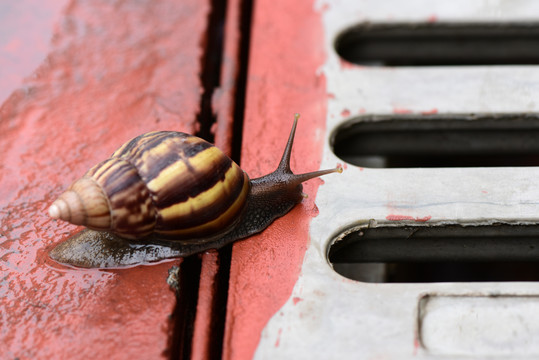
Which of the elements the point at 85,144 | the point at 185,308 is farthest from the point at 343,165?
the point at 85,144

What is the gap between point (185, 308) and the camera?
86cm

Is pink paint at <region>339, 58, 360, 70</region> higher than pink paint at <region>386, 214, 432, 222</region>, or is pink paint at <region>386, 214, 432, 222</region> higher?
pink paint at <region>339, 58, 360, 70</region>

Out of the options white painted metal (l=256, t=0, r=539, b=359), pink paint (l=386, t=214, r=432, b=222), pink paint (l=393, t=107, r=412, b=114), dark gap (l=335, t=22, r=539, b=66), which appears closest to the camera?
white painted metal (l=256, t=0, r=539, b=359)

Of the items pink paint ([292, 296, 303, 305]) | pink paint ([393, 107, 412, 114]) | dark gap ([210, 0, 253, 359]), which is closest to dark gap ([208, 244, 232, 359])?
dark gap ([210, 0, 253, 359])

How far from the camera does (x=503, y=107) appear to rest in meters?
1.05

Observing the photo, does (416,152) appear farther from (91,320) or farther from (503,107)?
(91,320)

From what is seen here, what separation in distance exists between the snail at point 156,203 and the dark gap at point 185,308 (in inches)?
1.1

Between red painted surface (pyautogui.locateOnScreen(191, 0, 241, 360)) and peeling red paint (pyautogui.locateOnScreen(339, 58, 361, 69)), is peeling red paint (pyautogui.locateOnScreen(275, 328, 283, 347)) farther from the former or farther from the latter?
peeling red paint (pyautogui.locateOnScreen(339, 58, 361, 69))

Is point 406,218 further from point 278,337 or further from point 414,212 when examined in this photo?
point 278,337

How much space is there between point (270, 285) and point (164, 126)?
41cm

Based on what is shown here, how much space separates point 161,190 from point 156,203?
0.02 metres

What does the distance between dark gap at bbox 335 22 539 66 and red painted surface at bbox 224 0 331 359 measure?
10cm

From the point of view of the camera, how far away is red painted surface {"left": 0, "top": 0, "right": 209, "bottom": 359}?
0.81 metres

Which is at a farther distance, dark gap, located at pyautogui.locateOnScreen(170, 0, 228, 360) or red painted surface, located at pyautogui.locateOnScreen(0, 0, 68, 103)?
red painted surface, located at pyautogui.locateOnScreen(0, 0, 68, 103)
